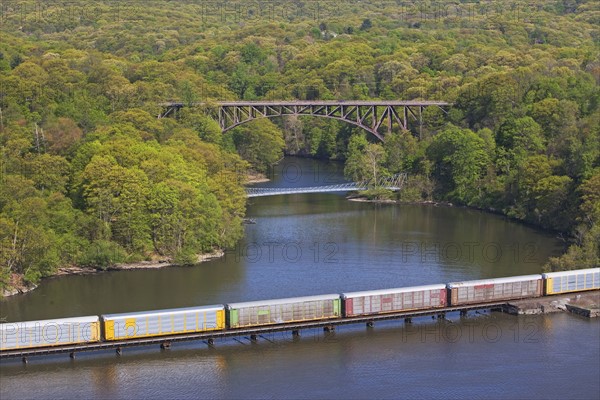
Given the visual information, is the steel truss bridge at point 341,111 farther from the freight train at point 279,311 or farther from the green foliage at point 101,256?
the freight train at point 279,311

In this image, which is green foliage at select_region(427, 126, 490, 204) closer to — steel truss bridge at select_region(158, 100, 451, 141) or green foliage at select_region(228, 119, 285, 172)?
steel truss bridge at select_region(158, 100, 451, 141)

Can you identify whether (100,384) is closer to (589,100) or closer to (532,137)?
(532,137)

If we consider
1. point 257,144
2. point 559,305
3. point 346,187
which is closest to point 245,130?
point 257,144

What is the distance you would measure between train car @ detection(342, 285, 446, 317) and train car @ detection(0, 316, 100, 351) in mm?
10635

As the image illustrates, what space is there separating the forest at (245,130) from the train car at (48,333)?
11.4 meters

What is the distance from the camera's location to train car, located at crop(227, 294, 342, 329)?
131 ft

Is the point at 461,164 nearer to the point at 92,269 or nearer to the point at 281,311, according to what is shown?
the point at 92,269

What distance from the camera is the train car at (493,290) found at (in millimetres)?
42906

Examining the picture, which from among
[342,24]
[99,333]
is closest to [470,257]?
[99,333]

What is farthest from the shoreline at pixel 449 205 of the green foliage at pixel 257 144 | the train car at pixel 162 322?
the train car at pixel 162 322

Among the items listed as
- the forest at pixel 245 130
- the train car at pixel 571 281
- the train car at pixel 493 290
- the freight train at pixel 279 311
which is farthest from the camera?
the forest at pixel 245 130

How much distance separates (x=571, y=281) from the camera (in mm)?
44594

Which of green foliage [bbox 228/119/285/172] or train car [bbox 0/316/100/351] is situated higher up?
green foliage [bbox 228/119/285/172]

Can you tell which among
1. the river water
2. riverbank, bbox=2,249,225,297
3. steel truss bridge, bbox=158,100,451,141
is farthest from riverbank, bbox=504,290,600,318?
steel truss bridge, bbox=158,100,451,141
